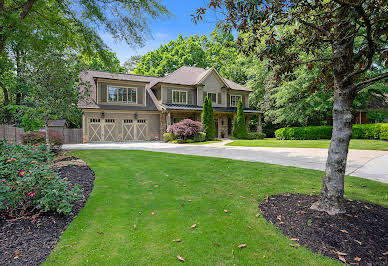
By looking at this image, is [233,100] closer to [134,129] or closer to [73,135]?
[134,129]

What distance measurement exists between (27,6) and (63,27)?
7.86 feet

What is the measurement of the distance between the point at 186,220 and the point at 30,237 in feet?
6.31

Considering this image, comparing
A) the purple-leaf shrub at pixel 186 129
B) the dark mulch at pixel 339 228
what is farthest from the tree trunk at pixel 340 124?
the purple-leaf shrub at pixel 186 129

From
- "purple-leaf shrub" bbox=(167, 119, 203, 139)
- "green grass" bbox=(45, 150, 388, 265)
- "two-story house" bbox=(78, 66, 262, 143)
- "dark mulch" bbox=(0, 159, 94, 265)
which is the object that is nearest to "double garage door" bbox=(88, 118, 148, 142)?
"two-story house" bbox=(78, 66, 262, 143)

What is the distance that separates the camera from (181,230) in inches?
110

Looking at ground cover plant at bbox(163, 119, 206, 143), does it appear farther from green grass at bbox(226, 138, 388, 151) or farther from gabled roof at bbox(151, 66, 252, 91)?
gabled roof at bbox(151, 66, 252, 91)

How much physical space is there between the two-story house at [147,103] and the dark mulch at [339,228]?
15881 millimetres

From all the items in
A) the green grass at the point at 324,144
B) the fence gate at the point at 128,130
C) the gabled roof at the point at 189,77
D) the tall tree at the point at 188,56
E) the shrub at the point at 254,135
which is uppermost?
the tall tree at the point at 188,56

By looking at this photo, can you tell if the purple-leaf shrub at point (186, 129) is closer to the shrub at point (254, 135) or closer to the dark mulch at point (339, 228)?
the shrub at point (254, 135)

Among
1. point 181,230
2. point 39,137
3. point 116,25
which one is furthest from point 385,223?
point 39,137

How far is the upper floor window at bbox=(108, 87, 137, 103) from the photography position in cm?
1881

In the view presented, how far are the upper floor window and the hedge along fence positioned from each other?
13861 millimetres

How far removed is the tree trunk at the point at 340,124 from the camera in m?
3.01

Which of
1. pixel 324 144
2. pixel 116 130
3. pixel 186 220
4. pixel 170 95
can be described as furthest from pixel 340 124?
pixel 170 95
